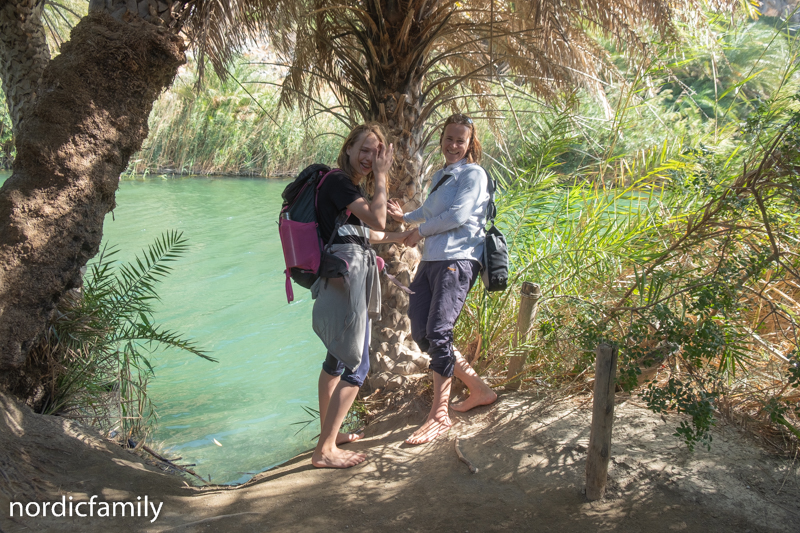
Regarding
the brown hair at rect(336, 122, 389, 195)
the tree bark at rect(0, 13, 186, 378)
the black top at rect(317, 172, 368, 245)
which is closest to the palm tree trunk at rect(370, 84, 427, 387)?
the brown hair at rect(336, 122, 389, 195)

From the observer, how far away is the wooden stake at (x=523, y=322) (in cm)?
A: 371

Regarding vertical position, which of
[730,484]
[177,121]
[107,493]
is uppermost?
[177,121]

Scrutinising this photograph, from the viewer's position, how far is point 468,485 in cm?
290

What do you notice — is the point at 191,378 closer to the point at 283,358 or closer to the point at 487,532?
the point at 283,358

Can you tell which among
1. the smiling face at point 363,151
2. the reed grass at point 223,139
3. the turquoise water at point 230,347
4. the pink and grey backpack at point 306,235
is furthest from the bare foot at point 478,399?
the reed grass at point 223,139

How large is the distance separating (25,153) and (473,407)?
3076mm

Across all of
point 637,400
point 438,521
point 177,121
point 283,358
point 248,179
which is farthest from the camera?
point 248,179

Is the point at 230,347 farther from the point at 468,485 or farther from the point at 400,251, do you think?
the point at 468,485

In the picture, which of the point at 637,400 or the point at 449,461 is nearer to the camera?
the point at 449,461

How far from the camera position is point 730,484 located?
2.69 m

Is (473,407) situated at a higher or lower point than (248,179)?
lower

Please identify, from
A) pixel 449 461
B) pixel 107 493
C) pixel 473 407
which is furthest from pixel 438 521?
pixel 107 493

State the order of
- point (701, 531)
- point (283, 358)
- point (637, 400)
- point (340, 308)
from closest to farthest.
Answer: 1. point (701, 531)
2. point (340, 308)
3. point (637, 400)
4. point (283, 358)

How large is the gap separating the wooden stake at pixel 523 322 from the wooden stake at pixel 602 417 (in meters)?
1.12
